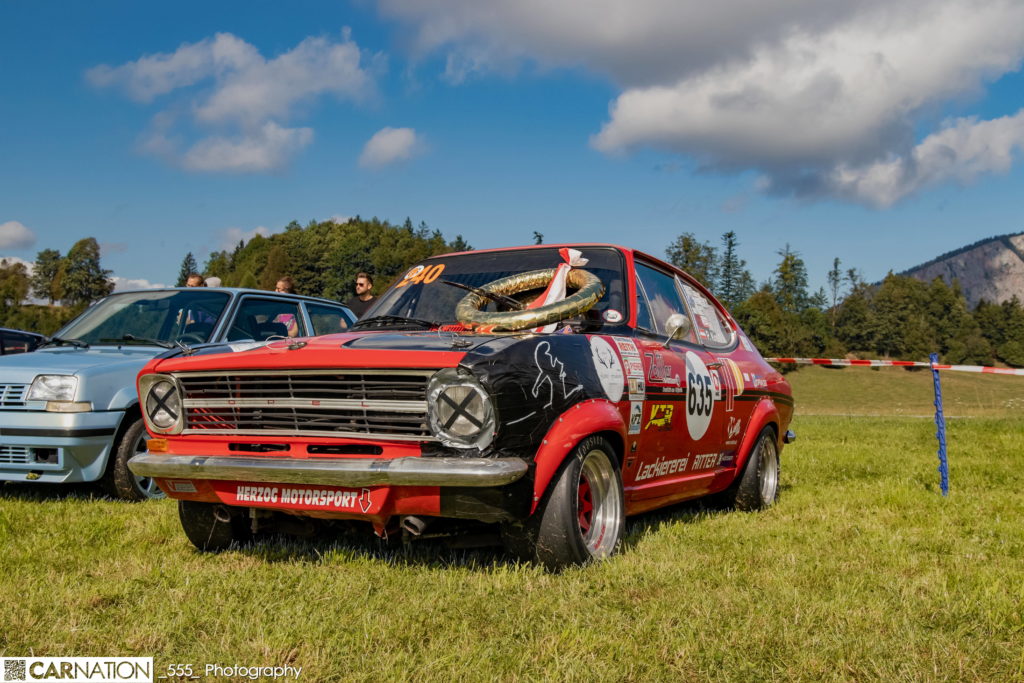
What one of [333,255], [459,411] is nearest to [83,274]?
[333,255]

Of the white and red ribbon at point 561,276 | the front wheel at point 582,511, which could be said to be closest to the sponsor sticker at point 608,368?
the front wheel at point 582,511

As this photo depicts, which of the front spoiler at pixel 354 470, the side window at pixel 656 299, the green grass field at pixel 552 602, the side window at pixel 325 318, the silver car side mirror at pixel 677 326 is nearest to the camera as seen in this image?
the green grass field at pixel 552 602

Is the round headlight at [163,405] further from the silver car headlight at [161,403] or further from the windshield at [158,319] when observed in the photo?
the windshield at [158,319]

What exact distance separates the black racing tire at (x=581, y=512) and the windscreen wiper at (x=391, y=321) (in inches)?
49.8

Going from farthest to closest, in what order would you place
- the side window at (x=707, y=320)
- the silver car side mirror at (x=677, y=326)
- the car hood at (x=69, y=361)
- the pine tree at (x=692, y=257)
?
the pine tree at (x=692, y=257), the car hood at (x=69, y=361), the side window at (x=707, y=320), the silver car side mirror at (x=677, y=326)

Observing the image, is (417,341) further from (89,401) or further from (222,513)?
(89,401)

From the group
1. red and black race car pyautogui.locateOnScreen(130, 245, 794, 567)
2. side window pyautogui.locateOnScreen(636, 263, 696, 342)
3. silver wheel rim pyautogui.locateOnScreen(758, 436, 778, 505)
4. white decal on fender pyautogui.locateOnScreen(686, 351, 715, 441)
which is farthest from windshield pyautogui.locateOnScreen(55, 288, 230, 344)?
silver wheel rim pyautogui.locateOnScreen(758, 436, 778, 505)

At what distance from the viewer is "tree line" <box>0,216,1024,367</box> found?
114000 mm

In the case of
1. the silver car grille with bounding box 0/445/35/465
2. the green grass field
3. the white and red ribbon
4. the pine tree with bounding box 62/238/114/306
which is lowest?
the green grass field

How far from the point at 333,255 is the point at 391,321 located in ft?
435

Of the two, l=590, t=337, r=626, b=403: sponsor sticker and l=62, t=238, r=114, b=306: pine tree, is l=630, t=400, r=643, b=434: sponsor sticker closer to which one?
l=590, t=337, r=626, b=403: sponsor sticker

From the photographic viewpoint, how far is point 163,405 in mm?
4582

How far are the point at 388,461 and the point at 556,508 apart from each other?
31.1 inches

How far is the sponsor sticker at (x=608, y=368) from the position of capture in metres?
4.48
